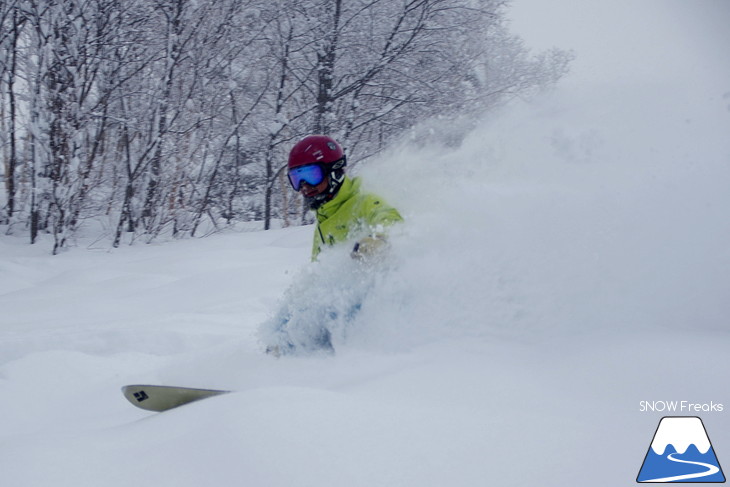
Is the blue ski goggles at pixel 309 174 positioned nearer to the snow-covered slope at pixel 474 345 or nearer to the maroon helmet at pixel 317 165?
the maroon helmet at pixel 317 165

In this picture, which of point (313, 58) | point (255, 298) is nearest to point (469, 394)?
point (255, 298)

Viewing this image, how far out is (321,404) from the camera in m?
1.84

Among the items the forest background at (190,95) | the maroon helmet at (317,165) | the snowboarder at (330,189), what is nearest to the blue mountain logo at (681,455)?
the snowboarder at (330,189)

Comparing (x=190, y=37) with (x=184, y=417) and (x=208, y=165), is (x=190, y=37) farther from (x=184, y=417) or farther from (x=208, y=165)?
(x=184, y=417)

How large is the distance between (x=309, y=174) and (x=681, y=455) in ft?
8.65

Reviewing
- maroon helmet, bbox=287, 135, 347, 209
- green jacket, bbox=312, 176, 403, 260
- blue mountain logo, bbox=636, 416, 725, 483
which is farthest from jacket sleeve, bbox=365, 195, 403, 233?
blue mountain logo, bbox=636, 416, 725, 483

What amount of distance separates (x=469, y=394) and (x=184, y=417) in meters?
1.03

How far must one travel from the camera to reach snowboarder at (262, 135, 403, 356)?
3.14 metres

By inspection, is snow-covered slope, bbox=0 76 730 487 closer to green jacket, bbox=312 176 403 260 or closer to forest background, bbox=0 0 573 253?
green jacket, bbox=312 176 403 260

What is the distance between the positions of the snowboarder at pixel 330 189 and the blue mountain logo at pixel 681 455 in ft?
7.09

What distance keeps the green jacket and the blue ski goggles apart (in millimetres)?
161

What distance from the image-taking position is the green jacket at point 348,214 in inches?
135

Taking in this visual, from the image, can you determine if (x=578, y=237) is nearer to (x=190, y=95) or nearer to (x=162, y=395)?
(x=162, y=395)

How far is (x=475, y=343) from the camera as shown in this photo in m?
2.45
